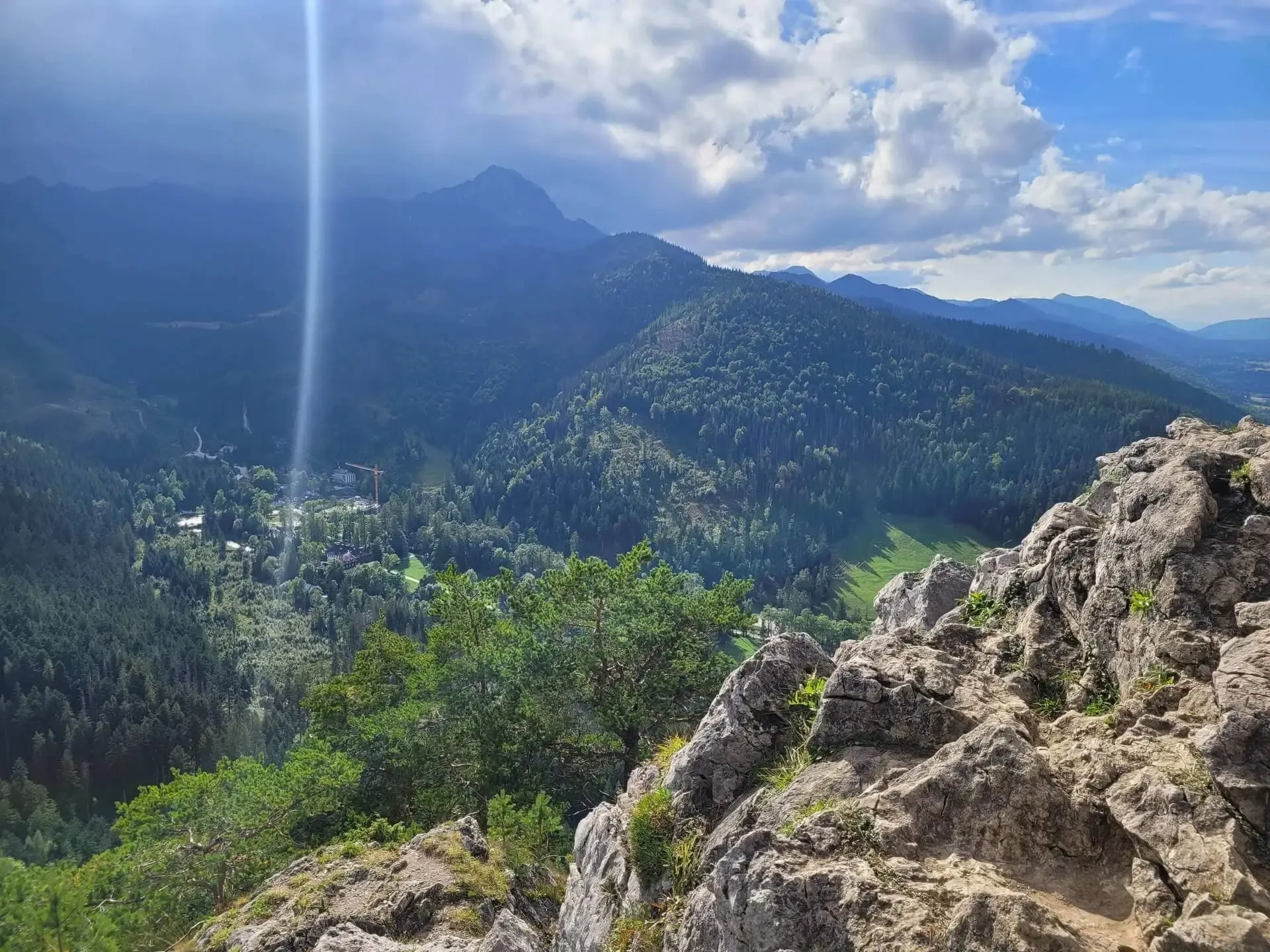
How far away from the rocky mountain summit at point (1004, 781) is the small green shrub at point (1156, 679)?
32 millimetres

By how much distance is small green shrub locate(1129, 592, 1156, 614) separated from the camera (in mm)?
12586

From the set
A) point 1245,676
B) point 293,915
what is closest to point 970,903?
point 1245,676

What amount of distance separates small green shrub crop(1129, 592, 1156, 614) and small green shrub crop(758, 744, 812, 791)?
6.41m

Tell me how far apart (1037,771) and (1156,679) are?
2829mm

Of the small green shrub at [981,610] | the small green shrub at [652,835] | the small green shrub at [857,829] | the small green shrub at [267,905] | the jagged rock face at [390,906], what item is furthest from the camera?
Result: the small green shrub at [267,905]

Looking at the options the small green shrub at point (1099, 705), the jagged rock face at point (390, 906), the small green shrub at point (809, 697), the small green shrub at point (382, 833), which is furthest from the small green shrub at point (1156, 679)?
the small green shrub at point (382, 833)

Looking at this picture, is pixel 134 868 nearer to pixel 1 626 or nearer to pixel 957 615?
pixel 957 615

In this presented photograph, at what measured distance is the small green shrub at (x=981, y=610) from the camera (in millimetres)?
16938

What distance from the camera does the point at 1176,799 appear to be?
942cm

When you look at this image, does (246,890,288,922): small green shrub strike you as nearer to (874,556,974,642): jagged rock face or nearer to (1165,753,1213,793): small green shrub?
(874,556,974,642): jagged rock face

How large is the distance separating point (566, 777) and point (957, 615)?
23551 mm

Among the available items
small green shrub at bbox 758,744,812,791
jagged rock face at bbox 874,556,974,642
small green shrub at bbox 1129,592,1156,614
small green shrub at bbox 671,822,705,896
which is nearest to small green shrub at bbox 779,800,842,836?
small green shrub at bbox 758,744,812,791

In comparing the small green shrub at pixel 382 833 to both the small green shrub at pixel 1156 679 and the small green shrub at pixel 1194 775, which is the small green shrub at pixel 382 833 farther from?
the small green shrub at pixel 1194 775

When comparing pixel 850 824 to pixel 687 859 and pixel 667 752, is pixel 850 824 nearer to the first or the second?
pixel 687 859
